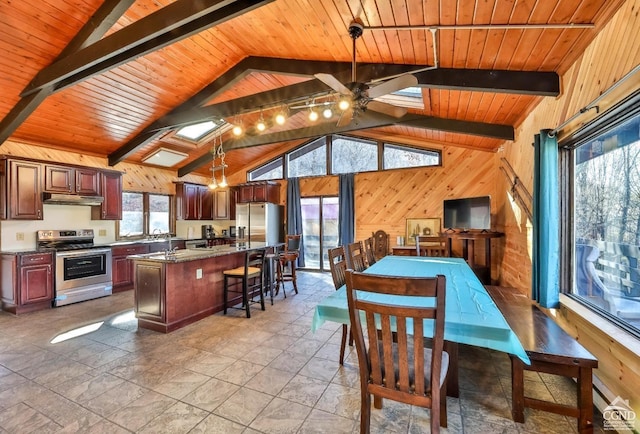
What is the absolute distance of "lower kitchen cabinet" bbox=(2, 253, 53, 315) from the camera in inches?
164

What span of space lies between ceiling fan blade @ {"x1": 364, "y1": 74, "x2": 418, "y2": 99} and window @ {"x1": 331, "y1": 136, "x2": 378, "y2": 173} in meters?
4.16

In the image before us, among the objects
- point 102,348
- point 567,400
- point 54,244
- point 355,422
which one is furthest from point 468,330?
point 54,244

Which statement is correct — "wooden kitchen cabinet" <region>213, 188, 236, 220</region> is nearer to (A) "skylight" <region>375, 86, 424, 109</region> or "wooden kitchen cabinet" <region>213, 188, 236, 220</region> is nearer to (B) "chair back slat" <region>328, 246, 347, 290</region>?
(A) "skylight" <region>375, 86, 424, 109</region>

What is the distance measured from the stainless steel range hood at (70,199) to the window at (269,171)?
3646mm

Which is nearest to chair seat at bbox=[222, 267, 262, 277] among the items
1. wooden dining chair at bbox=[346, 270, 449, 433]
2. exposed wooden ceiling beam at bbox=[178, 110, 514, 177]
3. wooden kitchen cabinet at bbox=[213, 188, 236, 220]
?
exposed wooden ceiling beam at bbox=[178, 110, 514, 177]

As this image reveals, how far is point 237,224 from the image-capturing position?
7.44 metres

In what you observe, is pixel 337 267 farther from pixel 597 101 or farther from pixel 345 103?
pixel 597 101

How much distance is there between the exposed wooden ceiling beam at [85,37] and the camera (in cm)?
289

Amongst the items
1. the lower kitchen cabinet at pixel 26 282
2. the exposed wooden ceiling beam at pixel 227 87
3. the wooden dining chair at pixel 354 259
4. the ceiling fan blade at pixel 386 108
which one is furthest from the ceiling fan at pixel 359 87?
the lower kitchen cabinet at pixel 26 282

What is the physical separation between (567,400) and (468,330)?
4.51 feet

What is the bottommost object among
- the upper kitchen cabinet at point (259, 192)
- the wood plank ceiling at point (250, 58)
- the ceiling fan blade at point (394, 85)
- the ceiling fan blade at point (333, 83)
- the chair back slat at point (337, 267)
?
the chair back slat at point (337, 267)

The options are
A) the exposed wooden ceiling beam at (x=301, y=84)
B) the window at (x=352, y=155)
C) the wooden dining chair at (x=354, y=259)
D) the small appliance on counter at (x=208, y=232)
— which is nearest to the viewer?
the exposed wooden ceiling beam at (x=301, y=84)

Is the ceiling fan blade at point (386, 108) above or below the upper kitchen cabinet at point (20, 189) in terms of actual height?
above

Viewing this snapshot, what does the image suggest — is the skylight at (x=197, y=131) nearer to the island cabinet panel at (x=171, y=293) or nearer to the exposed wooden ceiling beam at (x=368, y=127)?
the exposed wooden ceiling beam at (x=368, y=127)
